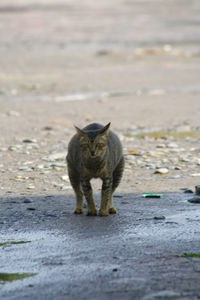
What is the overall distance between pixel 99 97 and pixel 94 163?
36.9 feet

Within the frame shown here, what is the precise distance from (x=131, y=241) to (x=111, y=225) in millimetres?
754

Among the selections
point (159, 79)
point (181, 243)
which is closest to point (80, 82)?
point (159, 79)

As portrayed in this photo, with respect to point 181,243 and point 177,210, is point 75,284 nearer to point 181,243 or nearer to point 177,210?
point 181,243

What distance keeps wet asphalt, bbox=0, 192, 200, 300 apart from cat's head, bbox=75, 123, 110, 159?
28.6 inches

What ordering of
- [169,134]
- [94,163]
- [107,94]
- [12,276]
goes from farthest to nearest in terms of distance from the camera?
[107,94] < [169,134] < [94,163] < [12,276]

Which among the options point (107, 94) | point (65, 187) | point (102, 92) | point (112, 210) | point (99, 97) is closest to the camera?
point (112, 210)

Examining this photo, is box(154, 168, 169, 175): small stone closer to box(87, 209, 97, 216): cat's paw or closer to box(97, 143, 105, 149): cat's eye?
box(87, 209, 97, 216): cat's paw

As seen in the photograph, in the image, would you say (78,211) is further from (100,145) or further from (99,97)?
(99,97)

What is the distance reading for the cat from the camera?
7.38 metres

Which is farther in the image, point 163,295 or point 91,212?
point 91,212

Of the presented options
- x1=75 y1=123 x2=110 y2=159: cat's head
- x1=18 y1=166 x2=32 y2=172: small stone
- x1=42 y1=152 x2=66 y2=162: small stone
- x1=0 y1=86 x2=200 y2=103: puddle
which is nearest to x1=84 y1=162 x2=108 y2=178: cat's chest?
x1=75 y1=123 x2=110 y2=159: cat's head

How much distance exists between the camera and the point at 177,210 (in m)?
7.78

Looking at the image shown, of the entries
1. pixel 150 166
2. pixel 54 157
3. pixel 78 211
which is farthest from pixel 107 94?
pixel 78 211

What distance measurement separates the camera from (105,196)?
25.0 ft
